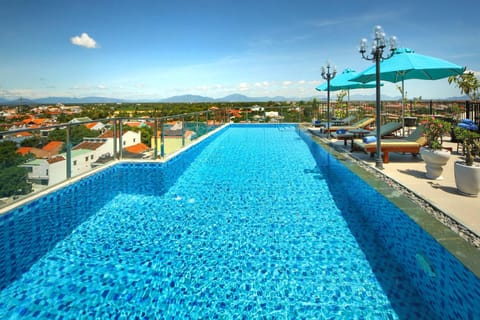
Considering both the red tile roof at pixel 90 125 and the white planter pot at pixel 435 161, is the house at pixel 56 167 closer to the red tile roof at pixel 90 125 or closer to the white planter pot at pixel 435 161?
the red tile roof at pixel 90 125

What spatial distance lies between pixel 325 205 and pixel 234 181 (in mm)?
2096

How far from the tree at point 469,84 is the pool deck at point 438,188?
2.94 meters

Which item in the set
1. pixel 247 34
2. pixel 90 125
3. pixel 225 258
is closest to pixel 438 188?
pixel 225 258

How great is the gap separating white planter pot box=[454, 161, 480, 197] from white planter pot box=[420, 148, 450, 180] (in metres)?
0.51

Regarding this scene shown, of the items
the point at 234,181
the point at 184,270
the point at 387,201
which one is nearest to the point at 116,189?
the point at 234,181

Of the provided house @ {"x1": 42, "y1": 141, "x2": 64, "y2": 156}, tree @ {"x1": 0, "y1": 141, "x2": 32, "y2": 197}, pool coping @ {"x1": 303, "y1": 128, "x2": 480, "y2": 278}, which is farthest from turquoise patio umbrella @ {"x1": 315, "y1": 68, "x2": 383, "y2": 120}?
tree @ {"x1": 0, "y1": 141, "x2": 32, "y2": 197}

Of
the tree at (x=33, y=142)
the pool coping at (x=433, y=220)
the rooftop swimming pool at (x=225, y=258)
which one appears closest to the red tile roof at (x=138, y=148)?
the rooftop swimming pool at (x=225, y=258)

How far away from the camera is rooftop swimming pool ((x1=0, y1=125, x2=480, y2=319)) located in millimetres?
2256

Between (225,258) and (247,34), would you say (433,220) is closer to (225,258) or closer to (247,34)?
(225,258)

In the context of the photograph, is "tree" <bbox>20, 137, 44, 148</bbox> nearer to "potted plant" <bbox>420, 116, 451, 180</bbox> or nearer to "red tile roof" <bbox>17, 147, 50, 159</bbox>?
"red tile roof" <bbox>17, 147, 50, 159</bbox>

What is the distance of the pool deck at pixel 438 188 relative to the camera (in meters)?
2.72

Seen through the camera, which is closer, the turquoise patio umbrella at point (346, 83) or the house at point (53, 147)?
the house at point (53, 147)

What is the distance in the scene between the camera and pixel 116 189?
5.23 m

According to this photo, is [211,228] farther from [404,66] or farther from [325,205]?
[404,66]
